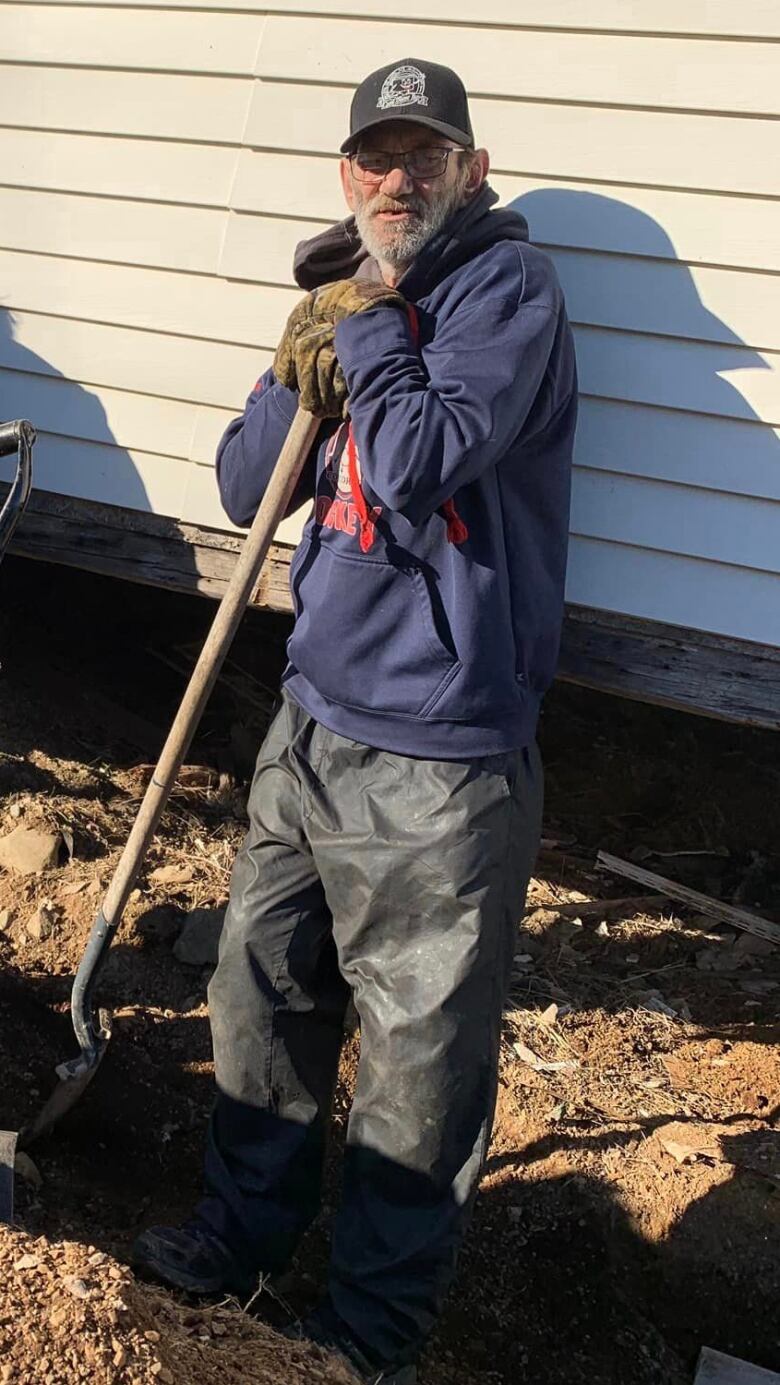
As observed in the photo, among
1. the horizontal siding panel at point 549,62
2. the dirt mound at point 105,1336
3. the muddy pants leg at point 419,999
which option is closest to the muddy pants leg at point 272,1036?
the muddy pants leg at point 419,999

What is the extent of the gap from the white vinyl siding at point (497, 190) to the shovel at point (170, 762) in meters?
1.01

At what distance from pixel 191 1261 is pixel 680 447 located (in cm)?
255

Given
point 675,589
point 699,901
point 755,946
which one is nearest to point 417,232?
point 675,589

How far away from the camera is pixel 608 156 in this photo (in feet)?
10.8

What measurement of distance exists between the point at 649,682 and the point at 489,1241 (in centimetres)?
174

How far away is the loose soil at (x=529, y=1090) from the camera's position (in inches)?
91.5

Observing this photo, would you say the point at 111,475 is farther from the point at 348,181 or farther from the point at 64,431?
the point at 348,181

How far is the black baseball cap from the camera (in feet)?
8.38

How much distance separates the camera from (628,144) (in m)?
3.27

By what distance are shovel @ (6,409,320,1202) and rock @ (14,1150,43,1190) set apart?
0.08m

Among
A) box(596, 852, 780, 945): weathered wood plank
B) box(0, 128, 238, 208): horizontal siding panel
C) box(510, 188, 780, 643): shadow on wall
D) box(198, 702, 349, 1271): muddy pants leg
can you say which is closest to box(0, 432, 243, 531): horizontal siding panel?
box(0, 128, 238, 208): horizontal siding panel

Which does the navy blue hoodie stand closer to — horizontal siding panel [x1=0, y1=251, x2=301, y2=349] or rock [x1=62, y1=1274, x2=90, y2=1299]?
horizontal siding panel [x1=0, y1=251, x2=301, y2=349]

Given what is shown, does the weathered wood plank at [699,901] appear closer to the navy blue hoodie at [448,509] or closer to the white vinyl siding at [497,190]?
the white vinyl siding at [497,190]

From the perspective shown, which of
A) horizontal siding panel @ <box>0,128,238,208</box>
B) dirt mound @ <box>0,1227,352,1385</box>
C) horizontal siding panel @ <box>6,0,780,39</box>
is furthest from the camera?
Answer: horizontal siding panel @ <box>0,128,238,208</box>
